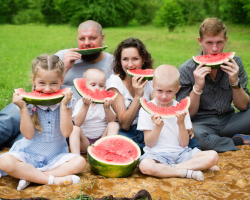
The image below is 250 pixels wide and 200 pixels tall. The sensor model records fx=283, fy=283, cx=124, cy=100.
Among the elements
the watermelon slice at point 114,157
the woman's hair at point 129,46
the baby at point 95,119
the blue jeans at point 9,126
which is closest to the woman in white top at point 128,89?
the woman's hair at point 129,46

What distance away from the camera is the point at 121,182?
3.25m

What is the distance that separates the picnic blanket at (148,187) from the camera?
293cm

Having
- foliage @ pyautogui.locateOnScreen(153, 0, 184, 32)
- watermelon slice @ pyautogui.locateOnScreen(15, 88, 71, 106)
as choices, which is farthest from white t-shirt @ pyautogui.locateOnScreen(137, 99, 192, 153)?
foliage @ pyautogui.locateOnScreen(153, 0, 184, 32)

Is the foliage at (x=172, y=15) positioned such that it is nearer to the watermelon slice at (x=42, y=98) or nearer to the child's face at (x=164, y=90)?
the child's face at (x=164, y=90)

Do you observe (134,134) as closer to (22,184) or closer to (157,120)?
(157,120)

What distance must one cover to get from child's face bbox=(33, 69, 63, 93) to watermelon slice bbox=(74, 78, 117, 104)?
684mm

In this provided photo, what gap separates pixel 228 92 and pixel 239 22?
2117 cm

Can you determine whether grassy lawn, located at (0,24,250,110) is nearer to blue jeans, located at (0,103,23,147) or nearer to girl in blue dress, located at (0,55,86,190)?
blue jeans, located at (0,103,23,147)

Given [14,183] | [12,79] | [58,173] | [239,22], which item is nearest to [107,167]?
[58,173]

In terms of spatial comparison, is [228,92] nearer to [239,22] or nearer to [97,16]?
[239,22]

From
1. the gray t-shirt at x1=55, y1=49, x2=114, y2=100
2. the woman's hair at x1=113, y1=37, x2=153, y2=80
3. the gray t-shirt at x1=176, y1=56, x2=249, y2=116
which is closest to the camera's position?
the woman's hair at x1=113, y1=37, x2=153, y2=80

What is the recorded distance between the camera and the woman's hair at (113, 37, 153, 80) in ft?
14.7

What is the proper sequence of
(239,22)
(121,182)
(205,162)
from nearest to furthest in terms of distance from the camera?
(121,182) → (205,162) → (239,22)

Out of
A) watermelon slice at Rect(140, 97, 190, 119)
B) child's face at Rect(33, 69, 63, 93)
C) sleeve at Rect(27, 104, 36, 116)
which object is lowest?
watermelon slice at Rect(140, 97, 190, 119)
